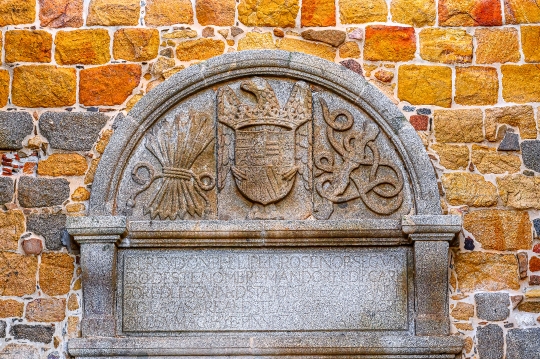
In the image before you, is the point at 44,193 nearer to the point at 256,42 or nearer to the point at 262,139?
the point at 262,139

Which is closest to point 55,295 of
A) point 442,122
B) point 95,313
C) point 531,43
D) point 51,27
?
point 95,313

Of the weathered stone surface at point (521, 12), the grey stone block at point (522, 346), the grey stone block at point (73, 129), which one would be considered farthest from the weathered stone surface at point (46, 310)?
A: the weathered stone surface at point (521, 12)

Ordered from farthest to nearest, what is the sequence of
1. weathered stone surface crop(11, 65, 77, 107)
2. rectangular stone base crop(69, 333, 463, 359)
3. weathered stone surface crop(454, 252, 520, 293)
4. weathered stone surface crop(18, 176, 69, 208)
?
weathered stone surface crop(11, 65, 77, 107), weathered stone surface crop(18, 176, 69, 208), weathered stone surface crop(454, 252, 520, 293), rectangular stone base crop(69, 333, 463, 359)

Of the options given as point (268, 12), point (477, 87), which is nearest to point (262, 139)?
point (268, 12)

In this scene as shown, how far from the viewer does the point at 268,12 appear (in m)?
5.66

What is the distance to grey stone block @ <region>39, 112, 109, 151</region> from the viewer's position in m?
5.54

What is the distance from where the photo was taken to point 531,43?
5.64 metres

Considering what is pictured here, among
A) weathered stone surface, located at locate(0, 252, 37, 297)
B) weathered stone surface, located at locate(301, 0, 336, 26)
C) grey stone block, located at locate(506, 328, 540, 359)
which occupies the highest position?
weathered stone surface, located at locate(301, 0, 336, 26)

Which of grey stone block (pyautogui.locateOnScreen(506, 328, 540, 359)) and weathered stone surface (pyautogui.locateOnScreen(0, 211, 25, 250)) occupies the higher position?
weathered stone surface (pyautogui.locateOnScreen(0, 211, 25, 250))

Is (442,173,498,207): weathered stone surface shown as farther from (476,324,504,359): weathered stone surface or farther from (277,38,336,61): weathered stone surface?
(277,38,336,61): weathered stone surface

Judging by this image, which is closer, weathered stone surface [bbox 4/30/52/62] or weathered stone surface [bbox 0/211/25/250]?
weathered stone surface [bbox 0/211/25/250]

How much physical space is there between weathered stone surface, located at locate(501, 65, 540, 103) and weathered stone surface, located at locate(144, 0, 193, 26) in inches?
75.7

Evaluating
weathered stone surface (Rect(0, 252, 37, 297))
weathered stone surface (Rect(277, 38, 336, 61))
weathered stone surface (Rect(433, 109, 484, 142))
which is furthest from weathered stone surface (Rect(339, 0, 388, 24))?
weathered stone surface (Rect(0, 252, 37, 297))

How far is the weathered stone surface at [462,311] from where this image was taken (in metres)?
5.35
